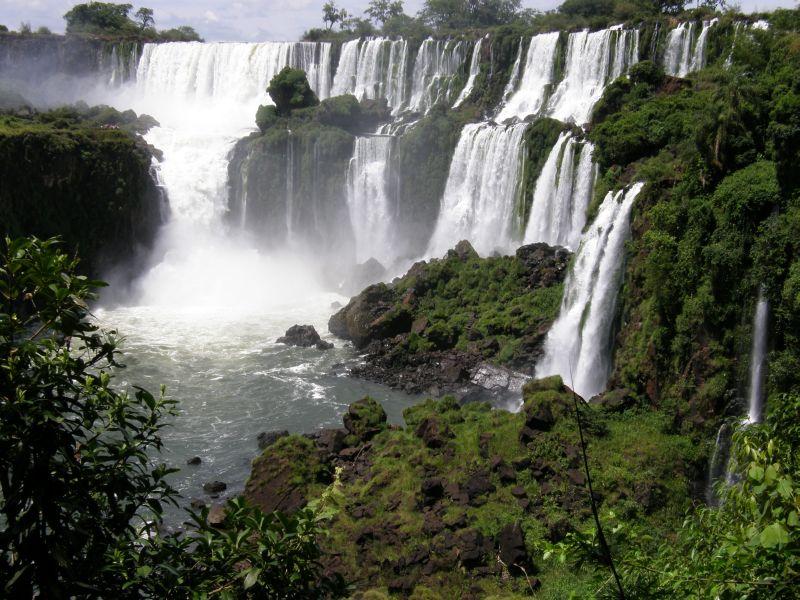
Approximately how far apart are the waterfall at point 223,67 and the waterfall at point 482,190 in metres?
16.4

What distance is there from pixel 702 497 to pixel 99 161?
26.8 meters

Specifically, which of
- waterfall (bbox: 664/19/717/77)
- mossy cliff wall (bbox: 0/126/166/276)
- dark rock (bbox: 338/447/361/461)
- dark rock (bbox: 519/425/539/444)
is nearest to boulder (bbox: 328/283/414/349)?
dark rock (bbox: 338/447/361/461)

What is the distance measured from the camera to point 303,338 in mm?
24688

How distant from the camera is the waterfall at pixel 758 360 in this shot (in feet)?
41.0

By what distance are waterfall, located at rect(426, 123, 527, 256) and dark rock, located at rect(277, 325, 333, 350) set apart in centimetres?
893

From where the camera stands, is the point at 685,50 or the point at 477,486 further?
the point at 685,50

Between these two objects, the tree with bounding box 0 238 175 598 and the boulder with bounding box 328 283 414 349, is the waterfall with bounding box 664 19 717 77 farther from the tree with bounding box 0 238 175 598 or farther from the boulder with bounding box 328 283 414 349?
the tree with bounding box 0 238 175 598

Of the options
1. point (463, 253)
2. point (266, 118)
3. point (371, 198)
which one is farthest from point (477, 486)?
point (266, 118)

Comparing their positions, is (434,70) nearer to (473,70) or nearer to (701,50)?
(473,70)

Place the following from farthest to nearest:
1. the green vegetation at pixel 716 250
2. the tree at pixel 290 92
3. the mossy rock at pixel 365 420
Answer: the tree at pixel 290 92
the mossy rock at pixel 365 420
the green vegetation at pixel 716 250

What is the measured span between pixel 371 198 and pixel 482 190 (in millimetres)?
6529

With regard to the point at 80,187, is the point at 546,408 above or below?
below

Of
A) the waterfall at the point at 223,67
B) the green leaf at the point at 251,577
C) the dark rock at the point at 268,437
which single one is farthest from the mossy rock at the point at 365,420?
the waterfall at the point at 223,67

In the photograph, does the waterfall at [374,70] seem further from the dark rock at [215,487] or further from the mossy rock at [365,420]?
the dark rock at [215,487]
